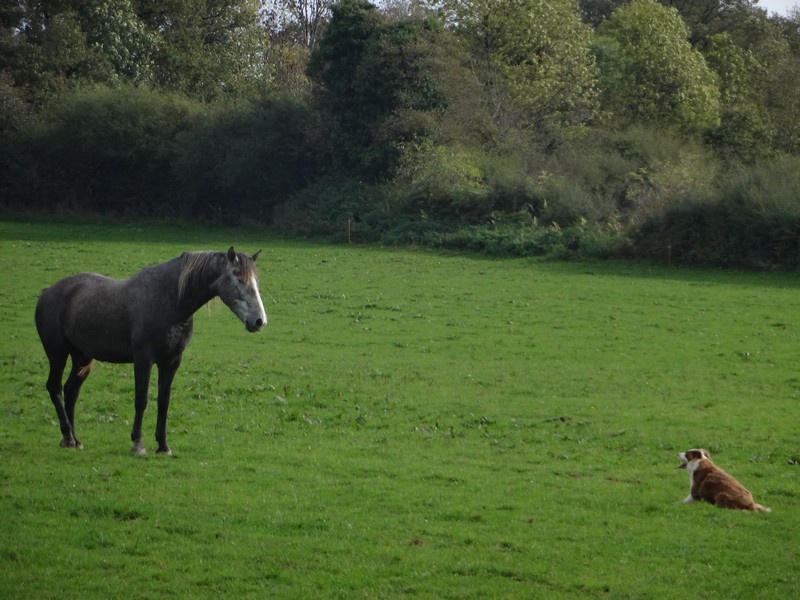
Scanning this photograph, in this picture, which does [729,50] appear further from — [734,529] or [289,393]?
[734,529]

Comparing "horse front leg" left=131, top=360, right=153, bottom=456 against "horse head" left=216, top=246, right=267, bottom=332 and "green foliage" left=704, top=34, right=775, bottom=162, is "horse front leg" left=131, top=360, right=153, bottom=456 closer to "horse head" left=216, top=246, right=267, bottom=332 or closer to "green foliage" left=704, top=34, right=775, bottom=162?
"horse head" left=216, top=246, right=267, bottom=332

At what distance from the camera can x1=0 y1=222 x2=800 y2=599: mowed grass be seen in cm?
838

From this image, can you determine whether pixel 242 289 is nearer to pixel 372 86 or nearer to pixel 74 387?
pixel 74 387

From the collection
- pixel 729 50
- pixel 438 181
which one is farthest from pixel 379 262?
pixel 729 50

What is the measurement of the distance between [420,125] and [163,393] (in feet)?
130

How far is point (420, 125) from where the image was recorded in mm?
50312

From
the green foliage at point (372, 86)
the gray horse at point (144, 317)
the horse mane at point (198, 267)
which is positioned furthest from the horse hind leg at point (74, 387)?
the green foliage at point (372, 86)

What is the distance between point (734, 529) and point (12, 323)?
60.3 ft

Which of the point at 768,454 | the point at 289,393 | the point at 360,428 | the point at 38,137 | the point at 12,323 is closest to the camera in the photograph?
the point at 768,454

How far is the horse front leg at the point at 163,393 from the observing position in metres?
11.9

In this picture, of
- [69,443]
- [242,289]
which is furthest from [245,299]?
[69,443]

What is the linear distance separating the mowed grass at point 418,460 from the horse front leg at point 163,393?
0.25 meters

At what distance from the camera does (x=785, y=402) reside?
1733 cm

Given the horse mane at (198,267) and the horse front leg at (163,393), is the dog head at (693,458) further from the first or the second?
the horse front leg at (163,393)
